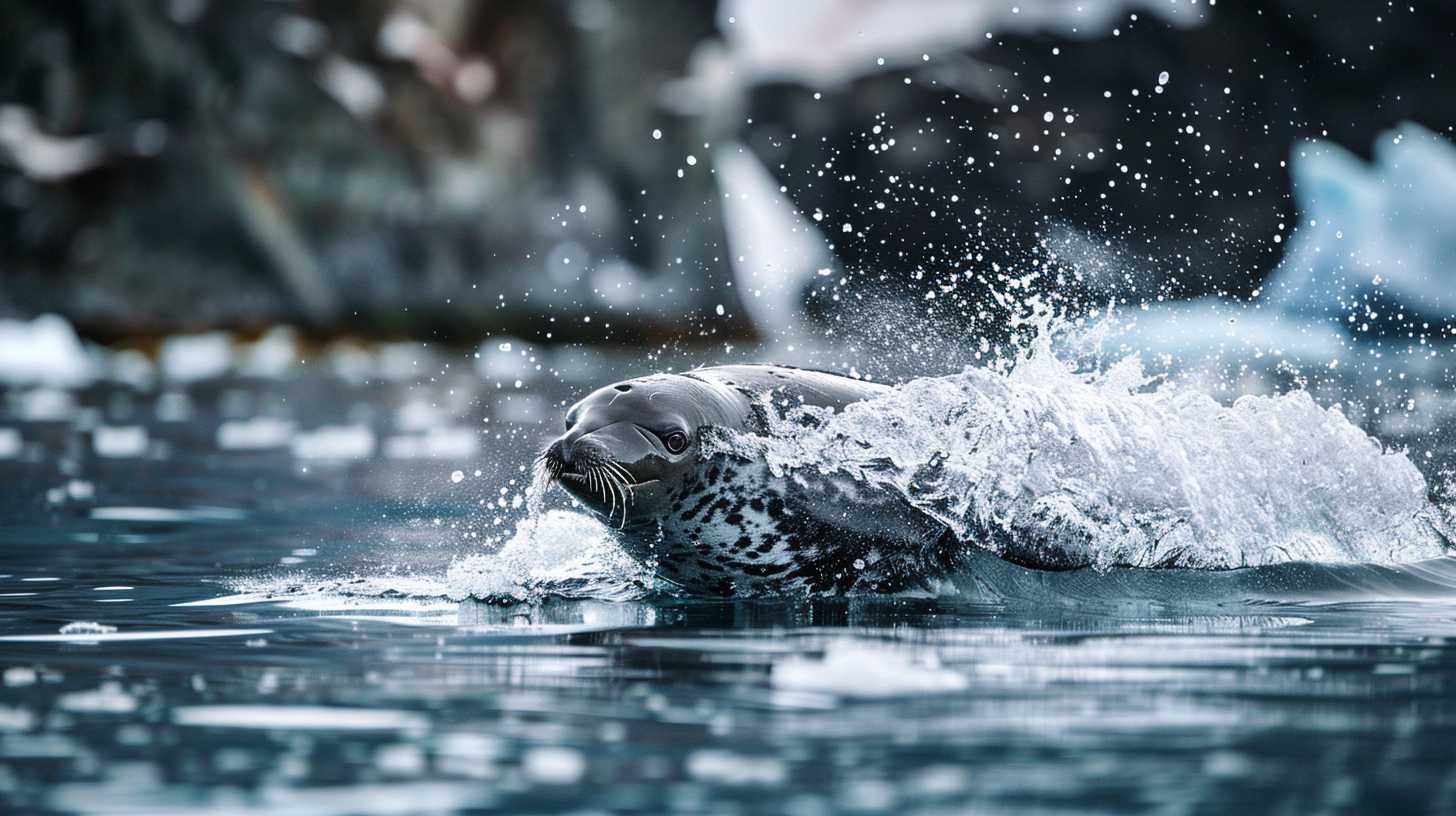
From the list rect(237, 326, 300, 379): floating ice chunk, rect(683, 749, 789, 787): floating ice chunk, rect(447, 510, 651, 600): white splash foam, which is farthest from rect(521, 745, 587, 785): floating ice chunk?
rect(237, 326, 300, 379): floating ice chunk

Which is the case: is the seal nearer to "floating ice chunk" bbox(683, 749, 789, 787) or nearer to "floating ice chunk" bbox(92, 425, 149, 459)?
"floating ice chunk" bbox(683, 749, 789, 787)

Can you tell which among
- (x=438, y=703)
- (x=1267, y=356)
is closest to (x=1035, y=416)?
(x=438, y=703)

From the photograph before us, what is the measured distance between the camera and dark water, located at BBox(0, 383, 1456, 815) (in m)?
3.84

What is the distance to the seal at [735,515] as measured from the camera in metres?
7.51

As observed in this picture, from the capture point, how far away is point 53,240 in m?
43.9

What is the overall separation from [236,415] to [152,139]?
24650mm

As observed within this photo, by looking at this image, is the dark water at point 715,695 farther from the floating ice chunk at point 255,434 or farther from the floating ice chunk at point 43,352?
the floating ice chunk at point 43,352

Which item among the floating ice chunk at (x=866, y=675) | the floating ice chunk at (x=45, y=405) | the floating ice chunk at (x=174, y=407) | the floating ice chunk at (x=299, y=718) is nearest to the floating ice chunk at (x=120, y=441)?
the floating ice chunk at (x=45, y=405)

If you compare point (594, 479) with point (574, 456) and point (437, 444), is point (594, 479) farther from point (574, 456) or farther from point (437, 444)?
point (437, 444)

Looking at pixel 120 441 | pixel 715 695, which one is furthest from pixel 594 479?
pixel 120 441

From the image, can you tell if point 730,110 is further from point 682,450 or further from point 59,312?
point 682,450

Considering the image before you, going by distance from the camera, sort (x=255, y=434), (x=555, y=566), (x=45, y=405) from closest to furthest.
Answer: (x=555, y=566) → (x=255, y=434) → (x=45, y=405)

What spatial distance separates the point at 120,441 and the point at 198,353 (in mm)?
29862

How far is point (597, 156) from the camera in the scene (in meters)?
61.5
